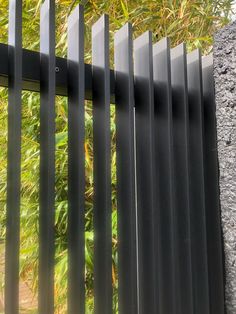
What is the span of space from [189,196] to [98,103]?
57 centimetres

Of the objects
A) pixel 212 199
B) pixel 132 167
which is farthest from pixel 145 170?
pixel 212 199

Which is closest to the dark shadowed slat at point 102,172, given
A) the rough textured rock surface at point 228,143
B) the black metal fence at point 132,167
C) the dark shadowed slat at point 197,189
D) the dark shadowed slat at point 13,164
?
the black metal fence at point 132,167

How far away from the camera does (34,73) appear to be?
1.23 m

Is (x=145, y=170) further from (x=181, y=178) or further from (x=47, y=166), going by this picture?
(x=47, y=166)

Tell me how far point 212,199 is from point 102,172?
2.07 feet

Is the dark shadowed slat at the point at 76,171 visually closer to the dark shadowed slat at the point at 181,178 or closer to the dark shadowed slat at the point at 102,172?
the dark shadowed slat at the point at 102,172

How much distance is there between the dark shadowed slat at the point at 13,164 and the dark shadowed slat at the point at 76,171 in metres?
0.21

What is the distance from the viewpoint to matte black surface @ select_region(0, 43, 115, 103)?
3.83 feet

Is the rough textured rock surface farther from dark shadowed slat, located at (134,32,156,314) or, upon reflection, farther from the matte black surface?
the matte black surface

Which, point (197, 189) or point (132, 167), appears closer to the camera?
point (132, 167)

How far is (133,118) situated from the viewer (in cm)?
143

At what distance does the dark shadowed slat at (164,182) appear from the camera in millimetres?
1446

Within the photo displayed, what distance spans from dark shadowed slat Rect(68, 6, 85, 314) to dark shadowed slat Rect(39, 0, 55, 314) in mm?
92

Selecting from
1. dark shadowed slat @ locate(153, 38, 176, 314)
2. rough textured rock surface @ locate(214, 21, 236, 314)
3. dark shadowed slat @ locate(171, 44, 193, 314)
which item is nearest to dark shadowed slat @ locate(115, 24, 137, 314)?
dark shadowed slat @ locate(153, 38, 176, 314)
